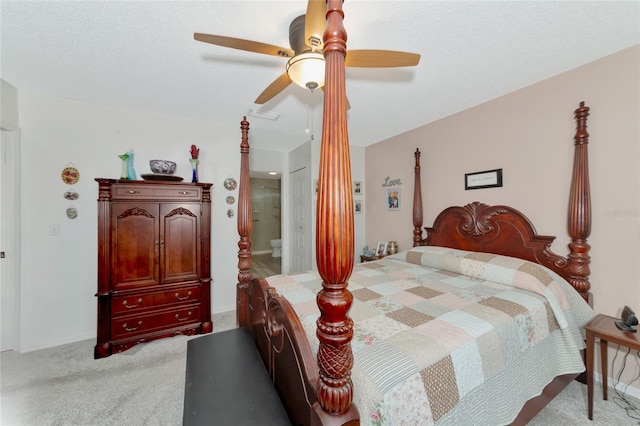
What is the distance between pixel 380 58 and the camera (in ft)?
4.37

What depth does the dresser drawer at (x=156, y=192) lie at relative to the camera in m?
2.39

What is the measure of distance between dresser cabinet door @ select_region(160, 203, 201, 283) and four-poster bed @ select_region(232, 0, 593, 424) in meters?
0.98

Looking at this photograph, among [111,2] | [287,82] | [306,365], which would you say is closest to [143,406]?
[306,365]

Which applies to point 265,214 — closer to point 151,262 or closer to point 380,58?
point 151,262

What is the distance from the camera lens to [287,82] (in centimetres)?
159

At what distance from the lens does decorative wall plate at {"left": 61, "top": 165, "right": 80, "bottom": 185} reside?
255 centimetres

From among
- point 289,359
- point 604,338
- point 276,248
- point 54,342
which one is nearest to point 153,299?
point 54,342

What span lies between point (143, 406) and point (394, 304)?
1889 millimetres

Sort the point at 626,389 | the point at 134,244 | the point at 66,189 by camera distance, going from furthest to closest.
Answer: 1. the point at 66,189
2. the point at 134,244
3. the point at 626,389

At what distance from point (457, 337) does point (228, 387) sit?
3.87 feet

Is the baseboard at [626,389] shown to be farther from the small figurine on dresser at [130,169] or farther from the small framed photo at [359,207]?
the small figurine on dresser at [130,169]

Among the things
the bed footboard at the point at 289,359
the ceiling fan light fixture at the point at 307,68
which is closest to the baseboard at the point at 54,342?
the bed footboard at the point at 289,359

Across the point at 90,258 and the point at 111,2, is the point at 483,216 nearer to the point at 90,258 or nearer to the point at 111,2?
the point at 111,2

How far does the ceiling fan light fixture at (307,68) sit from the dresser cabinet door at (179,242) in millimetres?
1938
